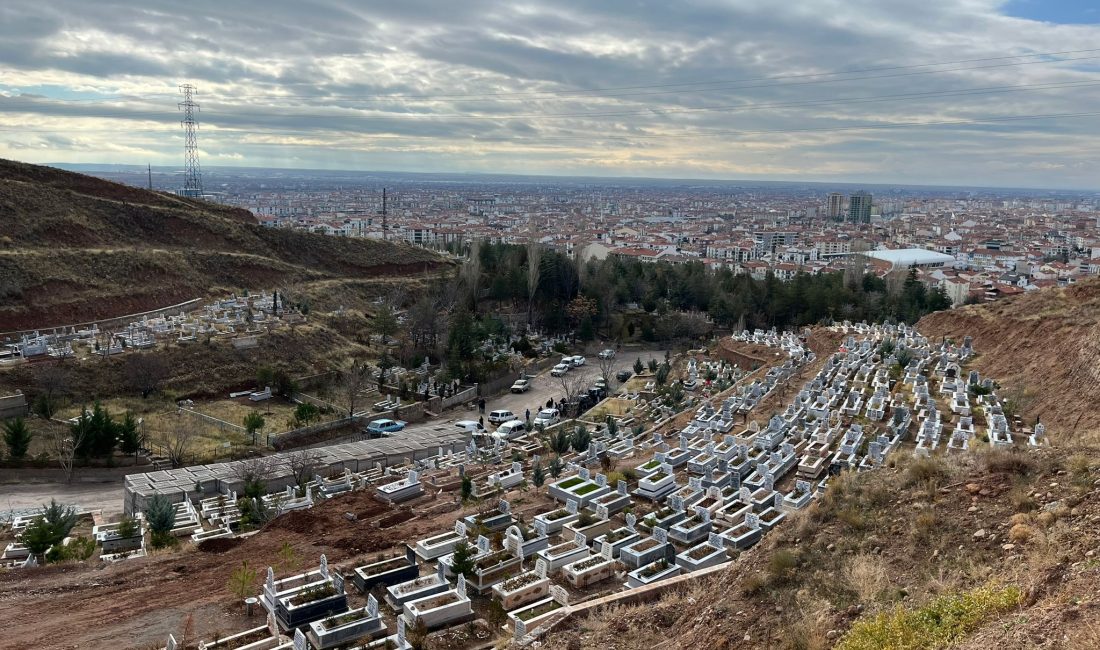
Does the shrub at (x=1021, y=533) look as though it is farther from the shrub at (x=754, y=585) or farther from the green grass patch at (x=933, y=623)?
the shrub at (x=754, y=585)

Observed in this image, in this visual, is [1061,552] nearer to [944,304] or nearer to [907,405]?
[907,405]

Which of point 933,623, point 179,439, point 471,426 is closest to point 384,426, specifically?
point 471,426

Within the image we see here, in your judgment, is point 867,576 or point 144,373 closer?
point 867,576

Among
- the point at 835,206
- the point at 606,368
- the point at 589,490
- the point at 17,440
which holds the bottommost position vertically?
the point at 606,368

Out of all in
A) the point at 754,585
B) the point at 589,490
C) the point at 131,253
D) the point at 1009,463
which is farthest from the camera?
the point at 131,253

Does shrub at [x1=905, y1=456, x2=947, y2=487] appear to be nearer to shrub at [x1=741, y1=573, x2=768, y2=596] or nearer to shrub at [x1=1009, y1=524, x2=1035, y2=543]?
shrub at [x1=1009, y1=524, x2=1035, y2=543]

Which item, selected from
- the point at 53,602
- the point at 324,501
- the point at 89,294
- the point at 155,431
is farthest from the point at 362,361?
the point at 53,602

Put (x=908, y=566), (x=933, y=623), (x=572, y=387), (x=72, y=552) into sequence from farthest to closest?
(x=572, y=387), (x=72, y=552), (x=908, y=566), (x=933, y=623)

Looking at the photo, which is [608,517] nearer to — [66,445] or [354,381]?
[354,381]
